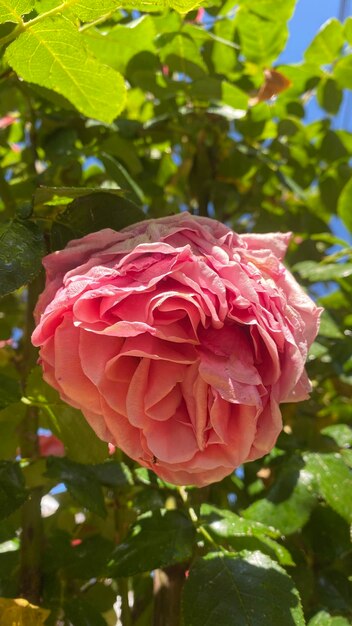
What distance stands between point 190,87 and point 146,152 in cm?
20

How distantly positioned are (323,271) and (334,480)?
232 mm

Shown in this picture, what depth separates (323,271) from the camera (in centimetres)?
76

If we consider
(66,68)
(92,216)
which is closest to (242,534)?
(92,216)

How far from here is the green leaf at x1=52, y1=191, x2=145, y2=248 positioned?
1.70 ft

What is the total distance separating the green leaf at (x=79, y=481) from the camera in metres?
0.54

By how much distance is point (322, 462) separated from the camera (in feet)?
2.08

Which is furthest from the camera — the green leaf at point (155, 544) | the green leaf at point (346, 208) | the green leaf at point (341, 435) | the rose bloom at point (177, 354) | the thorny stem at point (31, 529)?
the green leaf at point (346, 208)

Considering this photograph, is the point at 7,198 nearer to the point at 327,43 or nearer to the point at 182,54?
the point at 182,54

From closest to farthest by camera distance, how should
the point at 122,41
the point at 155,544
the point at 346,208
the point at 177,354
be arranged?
the point at 177,354
the point at 155,544
the point at 122,41
the point at 346,208

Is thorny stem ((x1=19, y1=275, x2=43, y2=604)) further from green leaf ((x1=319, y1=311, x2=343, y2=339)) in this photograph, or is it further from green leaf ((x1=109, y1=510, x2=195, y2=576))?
green leaf ((x1=319, y1=311, x2=343, y2=339))

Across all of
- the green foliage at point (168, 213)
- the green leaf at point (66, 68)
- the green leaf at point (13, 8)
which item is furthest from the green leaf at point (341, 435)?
the green leaf at point (13, 8)

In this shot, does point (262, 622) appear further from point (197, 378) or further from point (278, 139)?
point (278, 139)

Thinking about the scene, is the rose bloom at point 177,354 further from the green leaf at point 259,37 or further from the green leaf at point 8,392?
the green leaf at point 259,37

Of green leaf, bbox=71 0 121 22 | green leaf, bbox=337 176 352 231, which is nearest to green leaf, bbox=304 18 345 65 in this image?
green leaf, bbox=337 176 352 231
